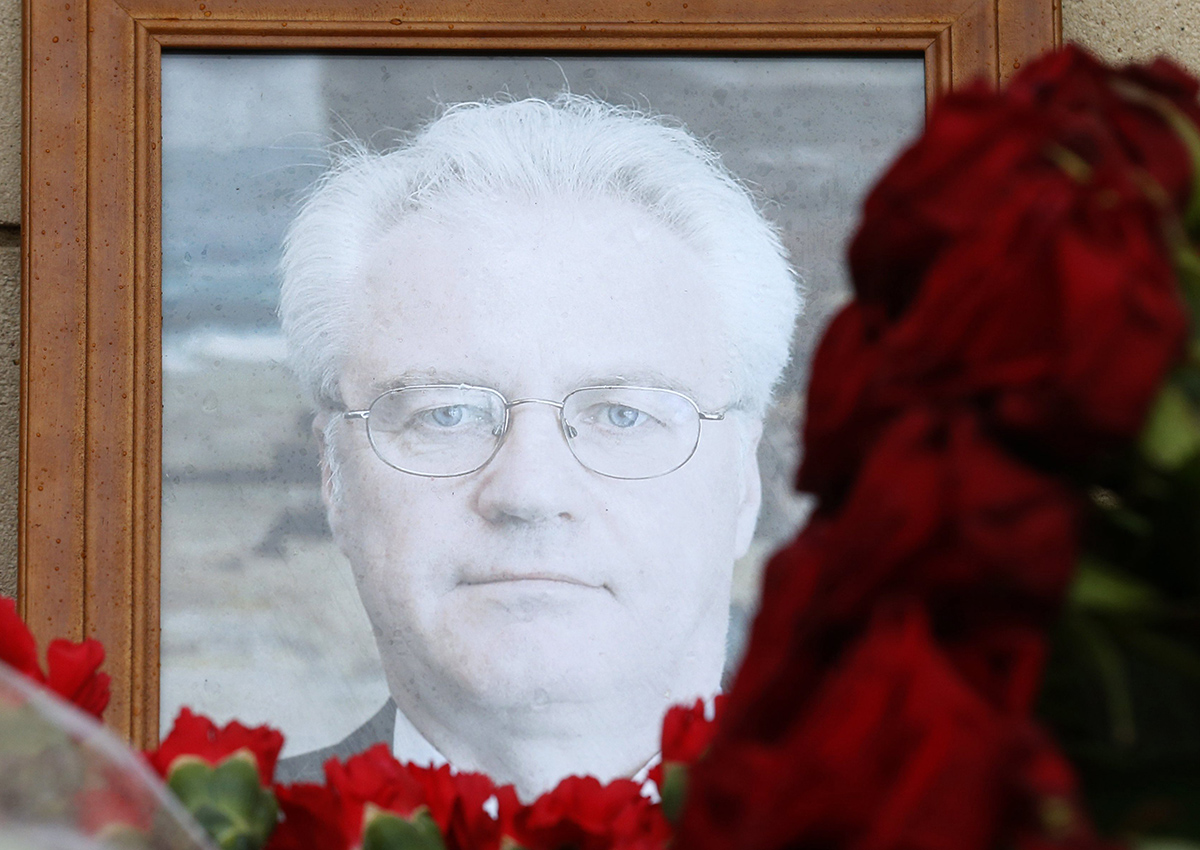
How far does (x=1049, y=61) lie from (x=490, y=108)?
57 centimetres

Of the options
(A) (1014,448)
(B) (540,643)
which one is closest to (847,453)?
(A) (1014,448)

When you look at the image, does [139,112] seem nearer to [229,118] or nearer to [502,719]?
[229,118]

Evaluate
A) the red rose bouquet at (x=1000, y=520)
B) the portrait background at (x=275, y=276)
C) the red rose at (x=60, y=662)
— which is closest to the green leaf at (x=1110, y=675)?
the red rose bouquet at (x=1000, y=520)

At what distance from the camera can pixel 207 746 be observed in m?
0.33

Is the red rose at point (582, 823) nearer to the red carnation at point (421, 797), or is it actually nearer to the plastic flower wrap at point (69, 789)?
the red carnation at point (421, 797)

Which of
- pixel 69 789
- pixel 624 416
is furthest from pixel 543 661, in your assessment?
pixel 69 789

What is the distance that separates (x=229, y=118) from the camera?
72 cm

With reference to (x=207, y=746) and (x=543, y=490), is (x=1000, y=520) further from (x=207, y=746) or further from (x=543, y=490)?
(x=543, y=490)

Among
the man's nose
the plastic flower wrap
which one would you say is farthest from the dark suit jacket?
the plastic flower wrap

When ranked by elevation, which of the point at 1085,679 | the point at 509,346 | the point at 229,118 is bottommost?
the point at 1085,679

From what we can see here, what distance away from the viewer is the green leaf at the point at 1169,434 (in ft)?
0.53

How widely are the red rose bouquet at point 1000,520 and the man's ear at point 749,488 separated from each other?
0.52m

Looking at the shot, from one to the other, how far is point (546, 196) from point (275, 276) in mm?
167

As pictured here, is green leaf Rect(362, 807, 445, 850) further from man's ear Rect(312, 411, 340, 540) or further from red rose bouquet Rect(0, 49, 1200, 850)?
man's ear Rect(312, 411, 340, 540)
